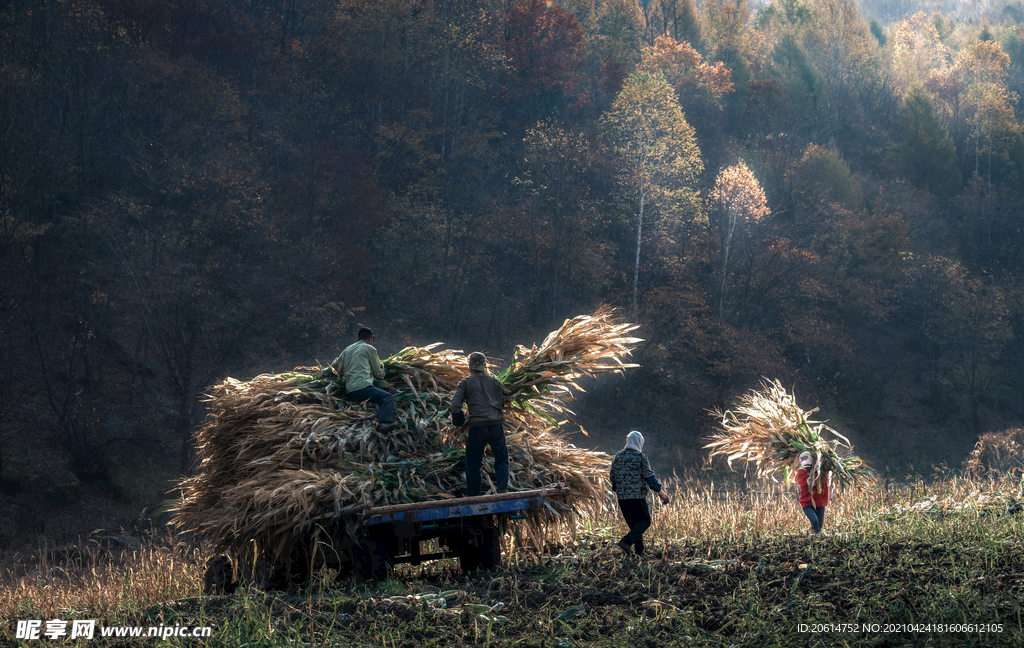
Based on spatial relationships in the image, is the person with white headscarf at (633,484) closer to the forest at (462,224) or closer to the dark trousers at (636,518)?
the dark trousers at (636,518)

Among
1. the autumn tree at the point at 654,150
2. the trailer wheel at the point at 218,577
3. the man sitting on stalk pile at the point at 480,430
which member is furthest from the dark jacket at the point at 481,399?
the autumn tree at the point at 654,150

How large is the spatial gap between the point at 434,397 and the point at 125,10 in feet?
90.3

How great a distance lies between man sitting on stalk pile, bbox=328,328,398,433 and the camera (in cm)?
816

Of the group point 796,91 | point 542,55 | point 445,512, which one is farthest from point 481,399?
point 796,91

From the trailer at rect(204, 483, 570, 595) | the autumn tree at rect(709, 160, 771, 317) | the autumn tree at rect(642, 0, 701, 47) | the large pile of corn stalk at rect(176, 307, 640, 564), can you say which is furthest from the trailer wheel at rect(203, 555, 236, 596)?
the autumn tree at rect(642, 0, 701, 47)

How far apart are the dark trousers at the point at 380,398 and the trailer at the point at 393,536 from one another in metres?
1.31

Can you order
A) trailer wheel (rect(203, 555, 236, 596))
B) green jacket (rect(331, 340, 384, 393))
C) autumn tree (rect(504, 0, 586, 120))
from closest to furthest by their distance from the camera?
trailer wheel (rect(203, 555, 236, 596)) → green jacket (rect(331, 340, 384, 393)) → autumn tree (rect(504, 0, 586, 120))

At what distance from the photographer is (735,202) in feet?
119

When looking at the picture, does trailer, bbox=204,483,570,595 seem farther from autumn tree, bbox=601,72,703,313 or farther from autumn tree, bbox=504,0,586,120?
autumn tree, bbox=504,0,586,120

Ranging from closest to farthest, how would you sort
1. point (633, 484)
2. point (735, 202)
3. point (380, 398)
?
1. point (633, 484)
2. point (380, 398)
3. point (735, 202)

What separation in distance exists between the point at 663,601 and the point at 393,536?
2.68 meters

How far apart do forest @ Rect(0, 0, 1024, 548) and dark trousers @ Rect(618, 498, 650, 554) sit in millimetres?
16079

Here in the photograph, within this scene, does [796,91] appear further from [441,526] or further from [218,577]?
[218,577]

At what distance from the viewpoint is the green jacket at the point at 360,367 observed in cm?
835
